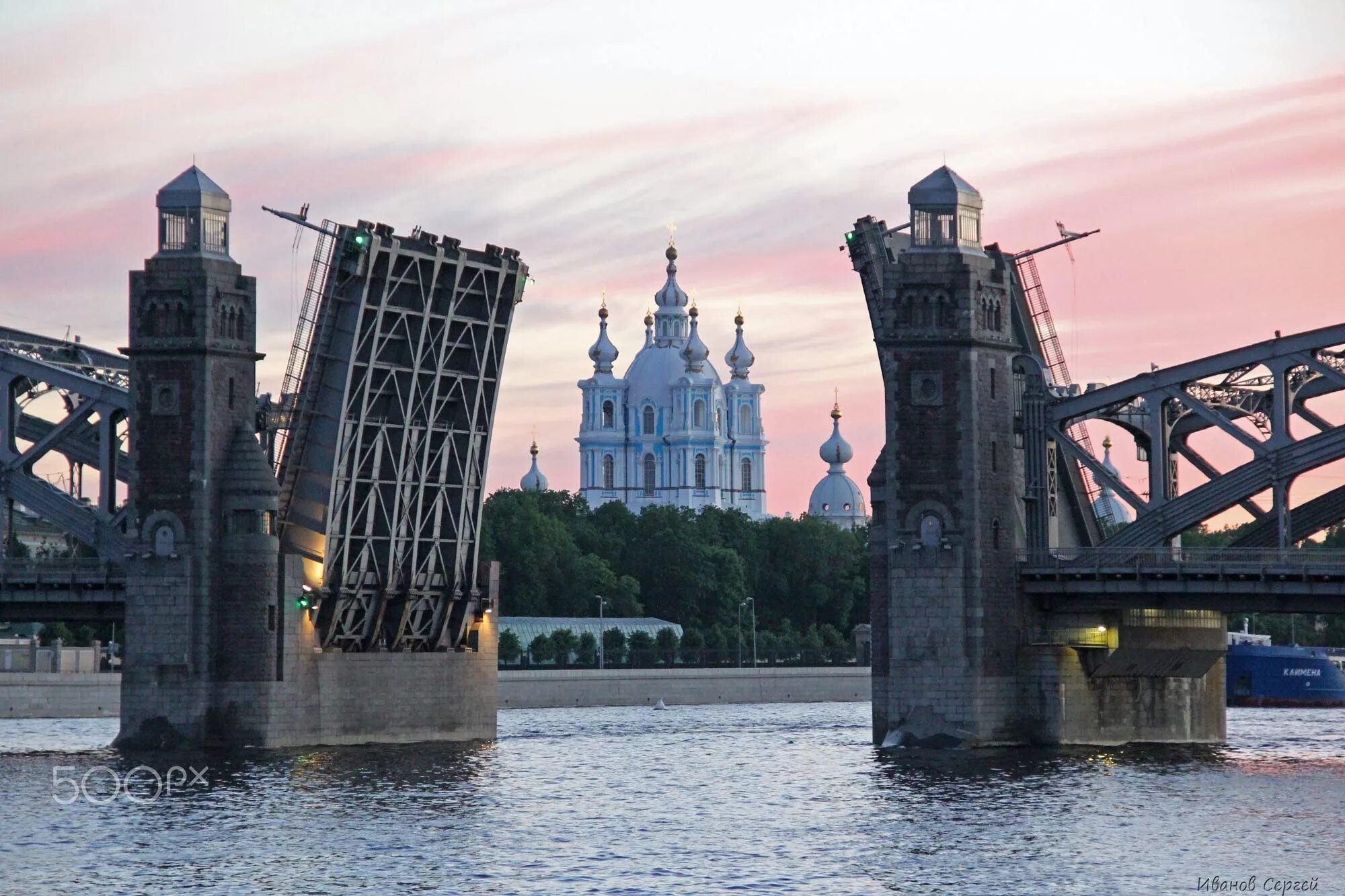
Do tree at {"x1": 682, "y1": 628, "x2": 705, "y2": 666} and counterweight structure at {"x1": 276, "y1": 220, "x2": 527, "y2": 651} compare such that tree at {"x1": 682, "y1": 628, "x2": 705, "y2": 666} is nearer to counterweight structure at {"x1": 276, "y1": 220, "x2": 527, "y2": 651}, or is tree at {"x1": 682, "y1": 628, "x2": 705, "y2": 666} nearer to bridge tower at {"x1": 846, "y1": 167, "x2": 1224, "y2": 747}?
counterweight structure at {"x1": 276, "y1": 220, "x2": 527, "y2": 651}

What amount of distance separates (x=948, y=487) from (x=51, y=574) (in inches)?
1130

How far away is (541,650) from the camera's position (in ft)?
513

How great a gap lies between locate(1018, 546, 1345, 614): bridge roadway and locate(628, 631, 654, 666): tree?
7487 cm

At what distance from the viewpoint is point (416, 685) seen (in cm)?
9494

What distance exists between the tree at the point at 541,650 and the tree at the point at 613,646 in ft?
10.8

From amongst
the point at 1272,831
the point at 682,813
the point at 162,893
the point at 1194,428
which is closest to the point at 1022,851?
the point at 1272,831

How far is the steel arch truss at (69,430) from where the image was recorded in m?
88.8

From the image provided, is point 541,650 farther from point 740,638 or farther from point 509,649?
point 740,638

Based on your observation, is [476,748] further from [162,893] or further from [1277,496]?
[162,893]

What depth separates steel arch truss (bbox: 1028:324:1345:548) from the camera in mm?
85062

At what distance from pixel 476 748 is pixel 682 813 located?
79.3 ft

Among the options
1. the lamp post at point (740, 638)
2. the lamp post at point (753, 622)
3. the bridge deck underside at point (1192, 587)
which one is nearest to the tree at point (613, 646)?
the lamp post at point (740, 638)

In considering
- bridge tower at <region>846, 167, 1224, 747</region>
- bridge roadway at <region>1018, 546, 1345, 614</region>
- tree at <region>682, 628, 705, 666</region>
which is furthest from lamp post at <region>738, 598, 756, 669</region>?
bridge roadway at <region>1018, 546, 1345, 614</region>

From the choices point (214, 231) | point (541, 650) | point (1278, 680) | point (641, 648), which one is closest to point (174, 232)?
point (214, 231)
